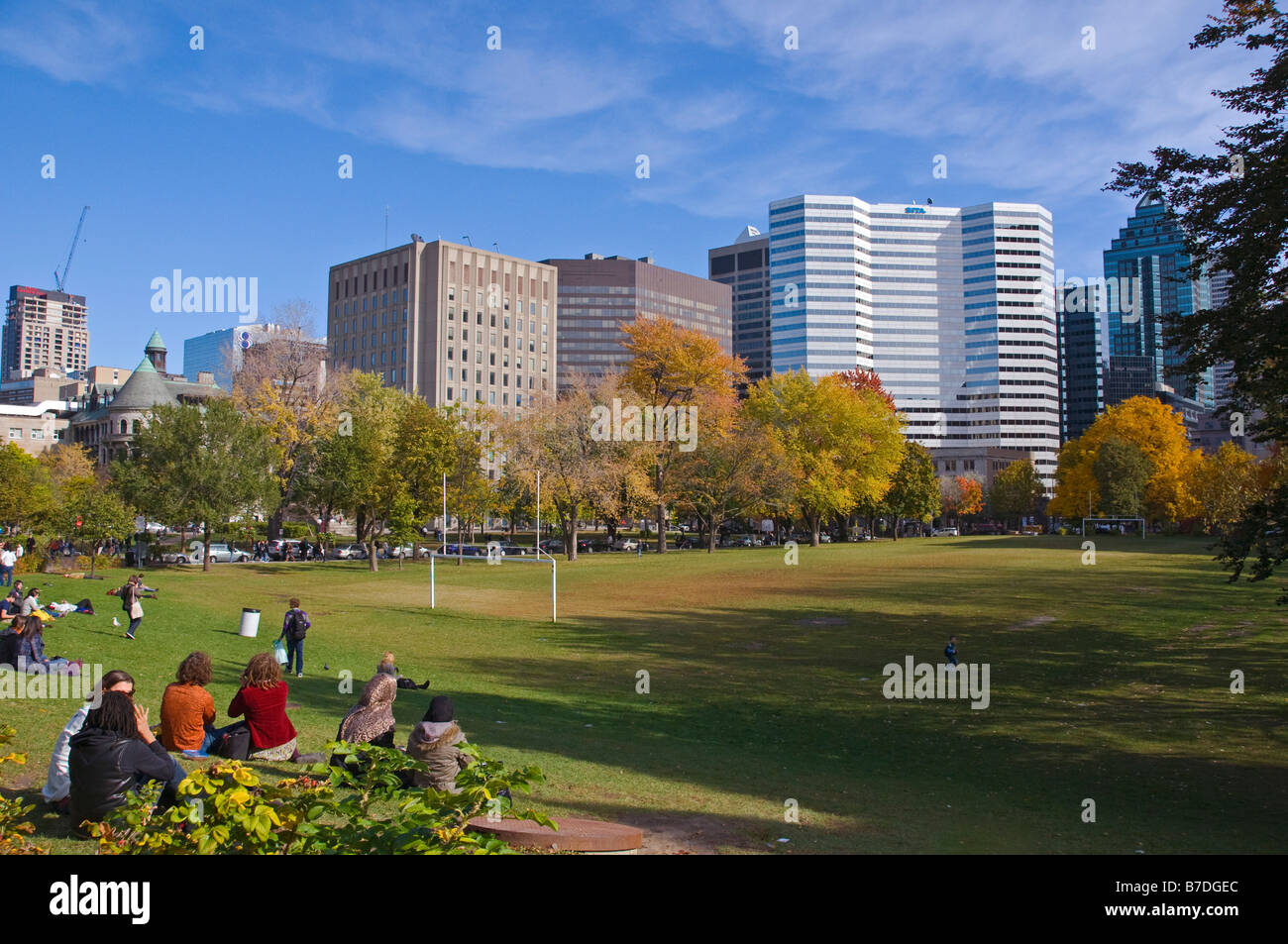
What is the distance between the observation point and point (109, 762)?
295 inches

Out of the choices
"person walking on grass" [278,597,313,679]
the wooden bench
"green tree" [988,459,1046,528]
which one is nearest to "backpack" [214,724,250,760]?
the wooden bench

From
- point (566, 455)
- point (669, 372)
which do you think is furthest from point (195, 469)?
point (669, 372)

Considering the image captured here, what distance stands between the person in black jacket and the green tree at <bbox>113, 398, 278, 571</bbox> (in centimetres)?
4261

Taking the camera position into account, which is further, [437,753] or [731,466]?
[731,466]

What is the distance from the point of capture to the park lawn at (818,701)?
33.8 feet

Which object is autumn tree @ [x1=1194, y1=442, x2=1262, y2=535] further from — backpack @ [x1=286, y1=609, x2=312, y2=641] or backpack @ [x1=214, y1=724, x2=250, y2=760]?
backpack @ [x1=214, y1=724, x2=250, y2=760]

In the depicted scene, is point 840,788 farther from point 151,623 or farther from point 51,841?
point 151,623

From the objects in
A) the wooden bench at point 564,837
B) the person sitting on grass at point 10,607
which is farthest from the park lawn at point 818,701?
the person sitting on grass at point 10,607

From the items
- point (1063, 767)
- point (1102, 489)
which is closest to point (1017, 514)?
point (1102, 489)

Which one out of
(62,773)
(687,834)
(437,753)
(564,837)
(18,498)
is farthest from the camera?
(18,498)

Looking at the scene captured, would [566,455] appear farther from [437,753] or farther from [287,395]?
[437,753]

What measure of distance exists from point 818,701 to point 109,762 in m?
13.9

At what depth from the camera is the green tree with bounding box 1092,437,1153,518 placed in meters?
88.1

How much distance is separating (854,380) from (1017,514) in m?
61.5
